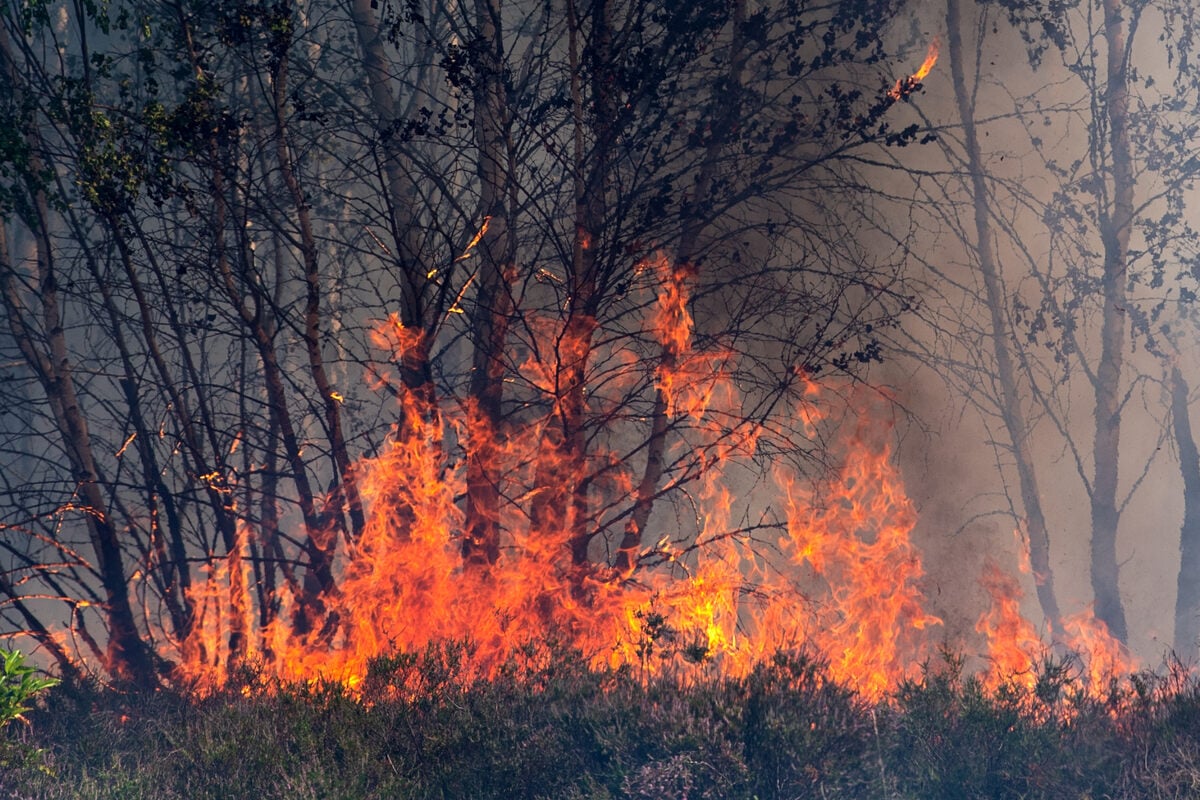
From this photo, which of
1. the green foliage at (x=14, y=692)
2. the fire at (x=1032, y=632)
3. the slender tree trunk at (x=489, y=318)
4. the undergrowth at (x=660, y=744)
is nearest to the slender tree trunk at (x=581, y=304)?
the slender tree trunk at (x=489, y=318)


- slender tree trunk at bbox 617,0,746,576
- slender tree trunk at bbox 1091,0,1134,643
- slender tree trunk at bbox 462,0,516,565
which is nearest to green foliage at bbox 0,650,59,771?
slender tree trunk at bbox 462,0,516,565

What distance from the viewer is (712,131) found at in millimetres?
8281

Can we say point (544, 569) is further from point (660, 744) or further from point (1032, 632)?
point (1032, 632)

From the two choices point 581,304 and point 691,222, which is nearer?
point 581,304

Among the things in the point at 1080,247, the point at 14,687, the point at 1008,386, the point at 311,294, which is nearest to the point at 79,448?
the point at 311,294

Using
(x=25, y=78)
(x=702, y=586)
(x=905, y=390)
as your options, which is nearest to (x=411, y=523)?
(x=702, y=586)

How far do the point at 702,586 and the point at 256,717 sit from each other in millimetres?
3459

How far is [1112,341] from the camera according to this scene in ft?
41.7

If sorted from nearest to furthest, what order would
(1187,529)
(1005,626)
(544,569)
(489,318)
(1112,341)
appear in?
(544,569) → (489,318) → (1005,626) → (1112,341) → (1187,529)

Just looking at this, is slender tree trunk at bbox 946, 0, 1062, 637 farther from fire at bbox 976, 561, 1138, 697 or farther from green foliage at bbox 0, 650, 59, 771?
green foliage at bbox 0, 650, 59, 771

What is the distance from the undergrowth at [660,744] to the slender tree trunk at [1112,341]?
25.6 feet

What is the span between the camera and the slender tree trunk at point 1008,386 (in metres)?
12.9

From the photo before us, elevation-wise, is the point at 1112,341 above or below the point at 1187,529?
above

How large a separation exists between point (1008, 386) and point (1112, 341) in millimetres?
1296
